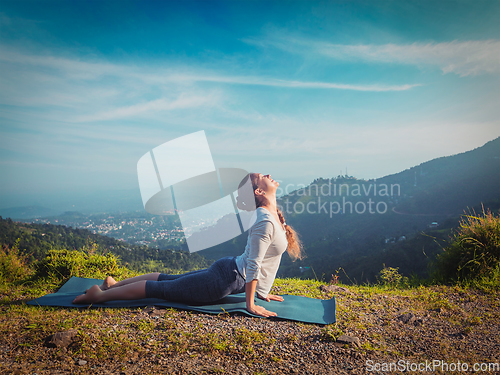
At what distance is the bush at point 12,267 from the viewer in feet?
15.1

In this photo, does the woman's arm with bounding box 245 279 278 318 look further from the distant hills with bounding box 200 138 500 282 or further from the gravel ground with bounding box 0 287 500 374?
the distant hills with bounding box 200 138 500 282

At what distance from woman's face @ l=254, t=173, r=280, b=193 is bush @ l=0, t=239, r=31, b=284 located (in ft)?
15.3

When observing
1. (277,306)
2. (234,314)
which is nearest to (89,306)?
(234,314)

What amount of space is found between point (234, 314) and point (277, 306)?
0.61m

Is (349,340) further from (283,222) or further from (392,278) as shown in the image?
(392,278)

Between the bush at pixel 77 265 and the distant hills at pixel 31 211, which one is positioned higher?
the distant hills at pixel 31 211

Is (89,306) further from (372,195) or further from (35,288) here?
(372,195)

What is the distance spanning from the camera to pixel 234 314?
2871 mm

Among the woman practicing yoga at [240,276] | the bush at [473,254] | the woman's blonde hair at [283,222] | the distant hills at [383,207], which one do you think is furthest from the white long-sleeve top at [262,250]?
the distant hills at [383,207]

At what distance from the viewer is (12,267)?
A: 4.66m

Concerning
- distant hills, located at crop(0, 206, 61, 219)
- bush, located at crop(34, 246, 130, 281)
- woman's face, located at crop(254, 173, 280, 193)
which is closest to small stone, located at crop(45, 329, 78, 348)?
woman's face, located at crop(254, 173, 280, 193)

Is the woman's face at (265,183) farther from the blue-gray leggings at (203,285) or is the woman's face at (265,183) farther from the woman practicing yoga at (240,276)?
the blue-gray leggings at (203,285)

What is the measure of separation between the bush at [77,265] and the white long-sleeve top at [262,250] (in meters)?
3.38

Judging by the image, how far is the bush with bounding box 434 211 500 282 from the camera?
4.14 m
